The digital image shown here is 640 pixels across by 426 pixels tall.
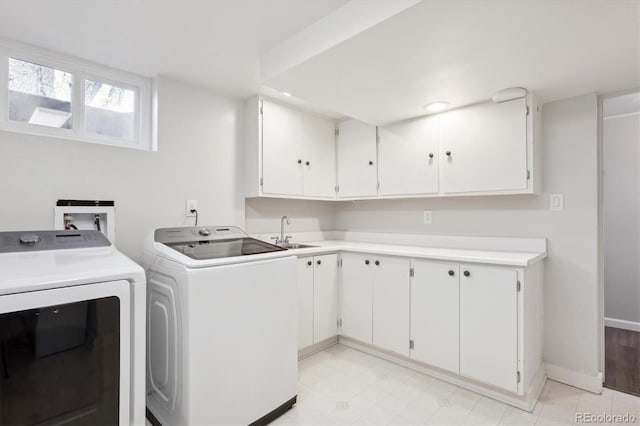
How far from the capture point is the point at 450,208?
9.09 feet

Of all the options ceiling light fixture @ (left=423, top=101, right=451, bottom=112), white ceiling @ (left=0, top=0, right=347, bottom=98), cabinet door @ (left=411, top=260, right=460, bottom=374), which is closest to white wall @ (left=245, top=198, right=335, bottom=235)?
white ceiling @ (left=0, top=0, right=347, bottom=98)

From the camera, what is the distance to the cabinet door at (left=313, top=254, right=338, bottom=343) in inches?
103

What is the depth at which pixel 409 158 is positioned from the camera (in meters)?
2.75

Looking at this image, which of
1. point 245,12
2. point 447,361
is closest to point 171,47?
point 245,12

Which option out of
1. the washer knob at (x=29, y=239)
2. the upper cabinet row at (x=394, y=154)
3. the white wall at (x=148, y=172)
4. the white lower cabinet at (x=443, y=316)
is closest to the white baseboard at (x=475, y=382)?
the white lower cabinet at (x=443, y=316)

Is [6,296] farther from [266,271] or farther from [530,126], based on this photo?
[530,126]

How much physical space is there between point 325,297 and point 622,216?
129 inches

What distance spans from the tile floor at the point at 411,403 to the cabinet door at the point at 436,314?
0.19 metres

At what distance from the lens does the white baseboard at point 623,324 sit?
10.4 feet

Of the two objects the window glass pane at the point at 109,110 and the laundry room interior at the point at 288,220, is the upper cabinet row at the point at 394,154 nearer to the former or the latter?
the laundry room interior at the point at 288,220

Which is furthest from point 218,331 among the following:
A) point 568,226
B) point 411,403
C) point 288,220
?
point 568,226

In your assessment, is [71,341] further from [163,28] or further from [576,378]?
[576,378]

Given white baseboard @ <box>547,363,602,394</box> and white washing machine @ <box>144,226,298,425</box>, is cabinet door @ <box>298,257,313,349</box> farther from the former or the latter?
white baseboard @ <box>547,363,602,394</box>

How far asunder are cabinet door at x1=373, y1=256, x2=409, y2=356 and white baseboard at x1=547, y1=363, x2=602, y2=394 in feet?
3.48
